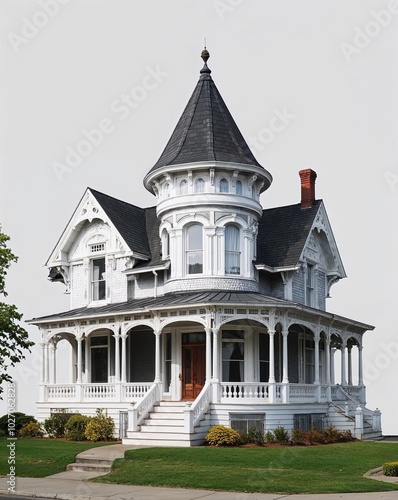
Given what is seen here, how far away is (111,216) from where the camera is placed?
114ft

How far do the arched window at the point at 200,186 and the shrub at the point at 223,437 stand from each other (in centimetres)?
999

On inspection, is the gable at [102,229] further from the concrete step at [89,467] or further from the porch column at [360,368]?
the concrete step at [89,467]

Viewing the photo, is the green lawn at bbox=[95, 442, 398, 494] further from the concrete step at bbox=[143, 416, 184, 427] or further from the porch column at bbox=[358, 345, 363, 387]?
the porch column at bbox=[358, 345, 363, 387]

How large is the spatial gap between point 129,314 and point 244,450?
8.69 m

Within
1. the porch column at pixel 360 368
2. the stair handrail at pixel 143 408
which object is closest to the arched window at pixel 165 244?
the stair handrail at pixel 143 408

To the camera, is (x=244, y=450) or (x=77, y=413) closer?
(x=244, y=450)

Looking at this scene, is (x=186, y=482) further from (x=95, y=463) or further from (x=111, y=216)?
(x=111, y=216)

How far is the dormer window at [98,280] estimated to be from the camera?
35.2 meters

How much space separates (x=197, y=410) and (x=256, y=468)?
6.02m

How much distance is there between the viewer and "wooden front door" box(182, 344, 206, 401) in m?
30.3

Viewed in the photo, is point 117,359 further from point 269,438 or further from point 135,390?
point 269,438

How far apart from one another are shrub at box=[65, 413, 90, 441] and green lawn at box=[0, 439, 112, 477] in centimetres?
73

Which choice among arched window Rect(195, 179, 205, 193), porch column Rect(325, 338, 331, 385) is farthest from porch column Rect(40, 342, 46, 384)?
porch column Rect(325, 338, 331, 385)

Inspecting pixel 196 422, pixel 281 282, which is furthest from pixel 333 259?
pixel 196 422
